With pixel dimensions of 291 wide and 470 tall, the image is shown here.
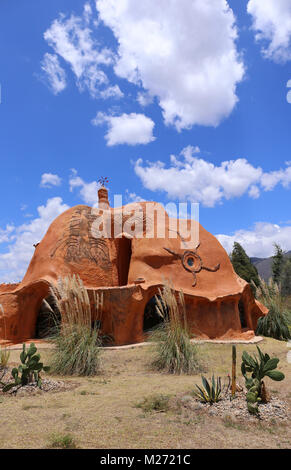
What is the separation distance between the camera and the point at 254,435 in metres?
3.19

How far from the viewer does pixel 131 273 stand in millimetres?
11977

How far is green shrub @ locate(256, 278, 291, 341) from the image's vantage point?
12.7m

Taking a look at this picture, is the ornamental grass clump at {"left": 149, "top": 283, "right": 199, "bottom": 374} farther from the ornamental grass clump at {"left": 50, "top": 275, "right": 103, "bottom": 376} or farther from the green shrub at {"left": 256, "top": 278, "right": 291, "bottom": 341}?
the green shrub at {"left": 256, "top": 278, "right": 291, "bottom": 341}

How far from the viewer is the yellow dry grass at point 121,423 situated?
2.98 meters

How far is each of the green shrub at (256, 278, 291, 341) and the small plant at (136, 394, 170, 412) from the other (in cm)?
938

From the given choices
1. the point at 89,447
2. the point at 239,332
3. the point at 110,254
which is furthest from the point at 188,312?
the point at 89,447

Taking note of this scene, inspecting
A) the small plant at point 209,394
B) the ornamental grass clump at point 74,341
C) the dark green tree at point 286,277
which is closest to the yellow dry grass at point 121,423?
the small plant at point 209,394

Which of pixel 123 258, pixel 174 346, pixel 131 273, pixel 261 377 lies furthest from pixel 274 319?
pixel 261 377

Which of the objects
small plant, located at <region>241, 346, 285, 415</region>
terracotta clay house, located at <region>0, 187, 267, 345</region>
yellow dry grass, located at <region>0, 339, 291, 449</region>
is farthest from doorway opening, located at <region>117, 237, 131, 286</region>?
small plant, located at <region>241, 346, 285, 415</region>

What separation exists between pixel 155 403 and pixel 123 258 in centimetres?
999

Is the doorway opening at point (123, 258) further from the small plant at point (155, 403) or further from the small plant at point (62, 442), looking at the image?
the small plant at point (62, 442)

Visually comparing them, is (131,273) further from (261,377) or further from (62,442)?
(62,442)
